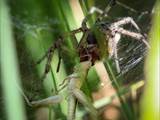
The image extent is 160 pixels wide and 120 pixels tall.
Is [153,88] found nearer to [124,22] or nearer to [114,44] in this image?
Result: [114,44]

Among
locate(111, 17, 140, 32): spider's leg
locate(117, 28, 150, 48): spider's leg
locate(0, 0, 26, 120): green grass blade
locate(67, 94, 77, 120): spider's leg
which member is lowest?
locate(67, 94, 77, 120): spider's leg

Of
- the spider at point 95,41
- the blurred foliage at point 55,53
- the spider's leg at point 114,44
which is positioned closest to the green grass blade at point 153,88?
the blurred foliage at point 55,53

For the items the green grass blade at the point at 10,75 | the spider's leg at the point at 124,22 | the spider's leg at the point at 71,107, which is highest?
the green grass blade at the point at 10,75

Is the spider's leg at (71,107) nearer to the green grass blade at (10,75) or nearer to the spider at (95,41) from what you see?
the spider at (95,41)

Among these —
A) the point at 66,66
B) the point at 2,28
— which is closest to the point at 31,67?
the point at 66,66

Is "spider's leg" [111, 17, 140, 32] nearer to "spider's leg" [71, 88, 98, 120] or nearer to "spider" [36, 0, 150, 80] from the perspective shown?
"spider" [36, 0, 150, 80]

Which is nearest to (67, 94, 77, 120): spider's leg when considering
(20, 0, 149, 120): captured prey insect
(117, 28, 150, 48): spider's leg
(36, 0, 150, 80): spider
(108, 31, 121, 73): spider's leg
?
(20, 0, 149, 120): captured prey insect

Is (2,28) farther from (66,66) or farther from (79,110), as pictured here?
(66,66)

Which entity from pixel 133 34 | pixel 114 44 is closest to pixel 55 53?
pixel 114 44
